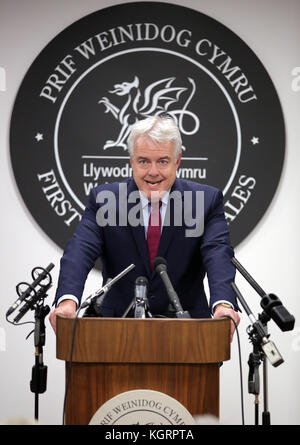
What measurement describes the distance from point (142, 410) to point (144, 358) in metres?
0.16

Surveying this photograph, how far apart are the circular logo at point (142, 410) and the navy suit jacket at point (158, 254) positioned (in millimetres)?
797


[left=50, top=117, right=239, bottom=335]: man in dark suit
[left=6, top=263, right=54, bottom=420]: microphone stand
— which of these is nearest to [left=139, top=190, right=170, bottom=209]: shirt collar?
[left=50, top=117, right=239, bottom=335]: man in dark suit

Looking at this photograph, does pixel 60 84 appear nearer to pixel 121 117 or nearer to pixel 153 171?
pixel 121 117

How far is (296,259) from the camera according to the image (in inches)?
163

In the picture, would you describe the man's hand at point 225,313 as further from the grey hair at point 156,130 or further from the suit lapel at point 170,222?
the grey hair at point 156,130

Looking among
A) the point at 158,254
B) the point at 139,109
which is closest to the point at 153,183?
the point at 158,254

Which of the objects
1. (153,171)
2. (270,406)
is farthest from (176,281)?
(270,406)

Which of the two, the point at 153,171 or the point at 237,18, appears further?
the point at 237,18

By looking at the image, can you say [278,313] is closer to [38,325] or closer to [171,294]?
[171,294]

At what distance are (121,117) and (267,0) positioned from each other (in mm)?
1245
